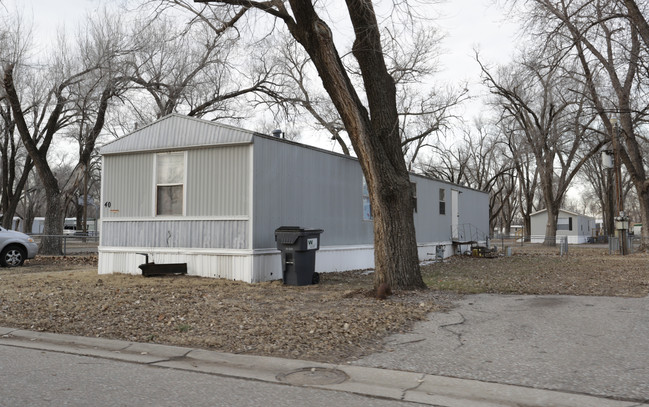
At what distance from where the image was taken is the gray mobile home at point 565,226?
45.1 meters

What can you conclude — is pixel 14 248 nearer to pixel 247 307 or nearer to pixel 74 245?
pixel 247 307

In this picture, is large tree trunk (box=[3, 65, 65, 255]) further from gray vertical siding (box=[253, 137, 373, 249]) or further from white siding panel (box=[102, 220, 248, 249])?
gray vertical siding (box=[253, 137, 373, 249])

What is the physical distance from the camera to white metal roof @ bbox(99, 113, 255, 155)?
11133 mm

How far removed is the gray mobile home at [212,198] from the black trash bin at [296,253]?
0.54 meters

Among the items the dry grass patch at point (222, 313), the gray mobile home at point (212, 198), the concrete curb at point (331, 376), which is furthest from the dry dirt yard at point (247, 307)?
the gray mobile home at point (212, 198)

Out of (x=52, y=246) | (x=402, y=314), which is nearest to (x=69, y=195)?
(x=52, y=246)

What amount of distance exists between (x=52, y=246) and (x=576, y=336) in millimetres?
20252

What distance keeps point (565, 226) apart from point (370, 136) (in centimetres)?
4162

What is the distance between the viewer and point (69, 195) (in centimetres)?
2398

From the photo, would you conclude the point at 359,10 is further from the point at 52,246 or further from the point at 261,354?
the point at 52,246

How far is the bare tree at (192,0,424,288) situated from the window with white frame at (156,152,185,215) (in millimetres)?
3809

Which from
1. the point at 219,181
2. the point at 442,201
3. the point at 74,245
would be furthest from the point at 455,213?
the point at 74,245

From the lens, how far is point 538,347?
580 cm

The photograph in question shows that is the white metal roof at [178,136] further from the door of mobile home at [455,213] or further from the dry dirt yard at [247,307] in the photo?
the door of mobile home at [455,213]
